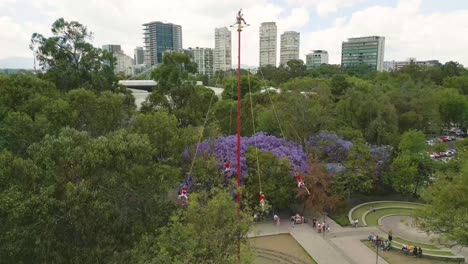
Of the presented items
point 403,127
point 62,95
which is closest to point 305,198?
A: point 62,95

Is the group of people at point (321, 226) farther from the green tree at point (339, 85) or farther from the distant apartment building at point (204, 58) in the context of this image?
the distant apartment building at point (204, 58)

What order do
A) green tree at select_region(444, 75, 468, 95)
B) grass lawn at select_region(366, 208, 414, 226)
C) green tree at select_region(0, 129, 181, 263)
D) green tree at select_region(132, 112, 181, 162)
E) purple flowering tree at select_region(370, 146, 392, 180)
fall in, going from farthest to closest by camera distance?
green tree at select_region(444, 75, 468, 95) → purple flowering tree at select_region(370, 146, 392, 180) → grass lawn at select_region(366, 208, 414, 226) → green tree at select_region(132, 112, 181, 162) → green tree at select_region(0, 129, 181, 263)

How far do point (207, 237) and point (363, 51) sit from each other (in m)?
151

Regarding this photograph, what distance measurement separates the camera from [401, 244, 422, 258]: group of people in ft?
66.3

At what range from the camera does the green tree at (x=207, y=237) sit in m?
10.9

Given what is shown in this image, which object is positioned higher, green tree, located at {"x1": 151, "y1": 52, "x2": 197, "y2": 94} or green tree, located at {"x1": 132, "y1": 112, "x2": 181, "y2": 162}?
green tree, located at {"x1": 151, "y1": 52, "x2": 197, "y2": 94}

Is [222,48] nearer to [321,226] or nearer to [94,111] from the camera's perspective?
[94,111]

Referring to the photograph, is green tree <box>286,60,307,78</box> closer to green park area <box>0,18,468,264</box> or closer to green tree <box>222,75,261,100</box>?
green tree <box>222,75,261,100</box>

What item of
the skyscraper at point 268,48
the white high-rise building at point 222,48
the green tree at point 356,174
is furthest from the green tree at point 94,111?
the skyscraper at point 268,48

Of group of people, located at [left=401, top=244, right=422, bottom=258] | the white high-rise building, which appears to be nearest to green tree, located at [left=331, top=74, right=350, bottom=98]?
group of people, located at [left=401, top=244, right=422, bottom=258]

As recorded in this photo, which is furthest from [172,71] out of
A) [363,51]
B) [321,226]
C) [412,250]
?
[363,51]

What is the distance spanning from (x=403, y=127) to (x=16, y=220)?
3888cm

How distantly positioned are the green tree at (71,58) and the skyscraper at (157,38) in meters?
138

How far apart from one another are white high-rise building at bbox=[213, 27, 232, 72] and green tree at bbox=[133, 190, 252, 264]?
104 metres
